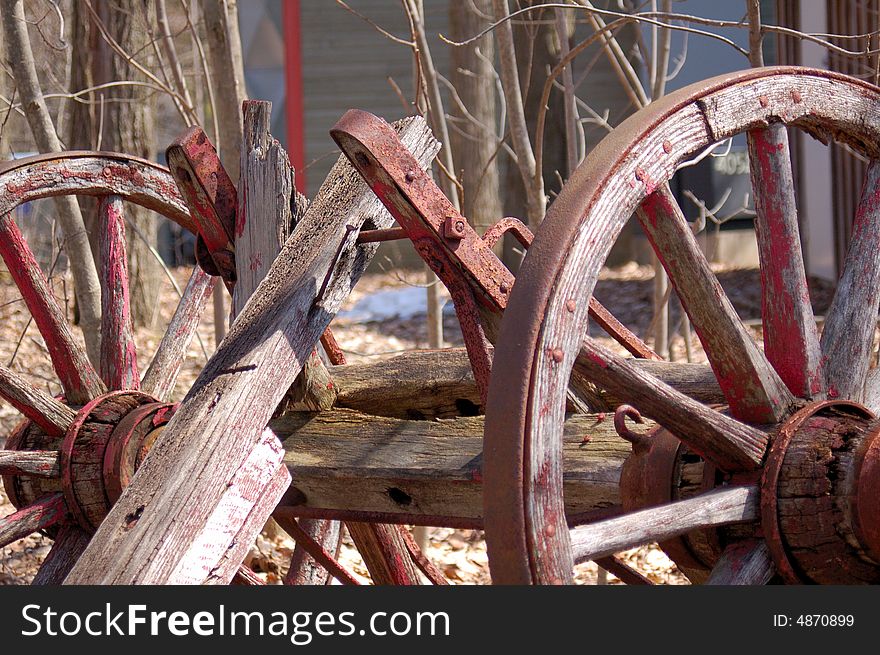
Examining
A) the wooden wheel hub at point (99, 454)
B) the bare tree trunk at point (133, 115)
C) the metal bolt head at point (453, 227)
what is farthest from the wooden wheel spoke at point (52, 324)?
the bare tree trunk at point (133, 115)

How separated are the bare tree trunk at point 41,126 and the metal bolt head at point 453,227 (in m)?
2.51

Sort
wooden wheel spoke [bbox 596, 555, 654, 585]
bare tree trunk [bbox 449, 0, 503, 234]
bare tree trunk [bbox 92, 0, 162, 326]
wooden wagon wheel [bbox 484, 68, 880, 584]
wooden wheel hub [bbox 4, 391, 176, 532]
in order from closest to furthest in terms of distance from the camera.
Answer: wooden wagon wheel [bbox 484, 68, 880, 584]
wooden wheel spoke [bbox 596, 555, 654, 585]
wooden wheel hub [bbox 4, 391, 176, 532]
bare tree trunk [bbox 92, 0, 162, 326]
bare tree trunk [bbox 449, 0, 503, 234]

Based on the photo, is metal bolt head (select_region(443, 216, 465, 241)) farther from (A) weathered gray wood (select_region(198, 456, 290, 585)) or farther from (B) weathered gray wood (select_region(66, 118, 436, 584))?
(A) weathered gray wood (select_region(198, 456, 290, 585))

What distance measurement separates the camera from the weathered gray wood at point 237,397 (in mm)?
1819

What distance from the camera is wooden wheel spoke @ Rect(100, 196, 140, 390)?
311 centimetres

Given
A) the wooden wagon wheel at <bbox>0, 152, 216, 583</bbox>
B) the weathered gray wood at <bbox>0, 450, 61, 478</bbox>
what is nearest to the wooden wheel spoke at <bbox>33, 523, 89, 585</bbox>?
the wooden wagon wheel at <bbox>0, 152, 216, 583</bbox>

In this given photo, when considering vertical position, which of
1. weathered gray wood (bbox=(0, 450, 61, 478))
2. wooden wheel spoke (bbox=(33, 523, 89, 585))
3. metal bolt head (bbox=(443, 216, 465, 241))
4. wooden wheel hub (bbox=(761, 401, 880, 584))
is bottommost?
wooden wheel spoke (bbox=(33, 523, 89, 585))

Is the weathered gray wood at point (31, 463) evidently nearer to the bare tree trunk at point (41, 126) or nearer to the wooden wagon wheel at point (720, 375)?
the bare tree trunk at point (41, 126)

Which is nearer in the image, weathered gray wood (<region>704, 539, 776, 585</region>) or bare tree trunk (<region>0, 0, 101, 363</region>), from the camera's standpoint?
weathered gray wood (<region>704, 539, 776, 585</region>)

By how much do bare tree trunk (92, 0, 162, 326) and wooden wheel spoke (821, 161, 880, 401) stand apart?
371 cm

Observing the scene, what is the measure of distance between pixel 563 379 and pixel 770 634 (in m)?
0.57

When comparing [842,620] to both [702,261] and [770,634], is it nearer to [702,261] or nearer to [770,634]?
[770,634]

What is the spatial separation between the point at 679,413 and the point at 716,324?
21 centimetres

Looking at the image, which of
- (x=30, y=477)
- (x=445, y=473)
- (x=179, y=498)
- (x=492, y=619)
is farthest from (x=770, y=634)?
(x=30, y=477)
